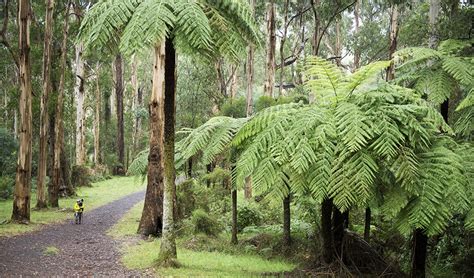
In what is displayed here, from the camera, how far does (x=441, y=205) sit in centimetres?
412

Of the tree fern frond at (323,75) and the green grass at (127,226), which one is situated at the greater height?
the tree fern frond at (323,75)

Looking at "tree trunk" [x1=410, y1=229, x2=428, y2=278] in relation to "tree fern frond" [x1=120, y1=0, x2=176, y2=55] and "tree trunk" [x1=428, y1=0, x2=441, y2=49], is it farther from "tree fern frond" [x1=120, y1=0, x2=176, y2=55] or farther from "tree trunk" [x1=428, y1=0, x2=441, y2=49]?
"tree trunk" [x1=428, y1=0, x2=441, y2=49]

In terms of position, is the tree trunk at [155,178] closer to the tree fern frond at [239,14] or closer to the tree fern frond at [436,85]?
the tree fern frond at [239,14]

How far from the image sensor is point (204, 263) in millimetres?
7672

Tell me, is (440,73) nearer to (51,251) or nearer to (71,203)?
(51,251)

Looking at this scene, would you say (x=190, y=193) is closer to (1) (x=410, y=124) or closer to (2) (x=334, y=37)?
(1) (x=410, y=124)

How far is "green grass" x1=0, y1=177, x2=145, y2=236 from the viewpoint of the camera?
12188 millimetres

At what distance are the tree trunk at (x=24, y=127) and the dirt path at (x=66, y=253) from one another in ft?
3.81

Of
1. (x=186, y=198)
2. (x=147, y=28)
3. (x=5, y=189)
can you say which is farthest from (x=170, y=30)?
(x=5, y=189)

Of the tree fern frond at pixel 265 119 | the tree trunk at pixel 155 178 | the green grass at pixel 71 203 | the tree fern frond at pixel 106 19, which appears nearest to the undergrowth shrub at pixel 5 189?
the green grass at pixel 71 203

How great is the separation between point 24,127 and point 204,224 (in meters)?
6.66

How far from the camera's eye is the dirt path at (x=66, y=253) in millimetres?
7742

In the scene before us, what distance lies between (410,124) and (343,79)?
1026 mm

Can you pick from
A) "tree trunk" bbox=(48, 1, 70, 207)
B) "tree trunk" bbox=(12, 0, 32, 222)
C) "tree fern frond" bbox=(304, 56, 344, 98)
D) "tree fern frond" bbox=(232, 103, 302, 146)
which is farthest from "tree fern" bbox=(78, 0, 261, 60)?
"tree trunk" bbox=(48, 1, 70, 207)
